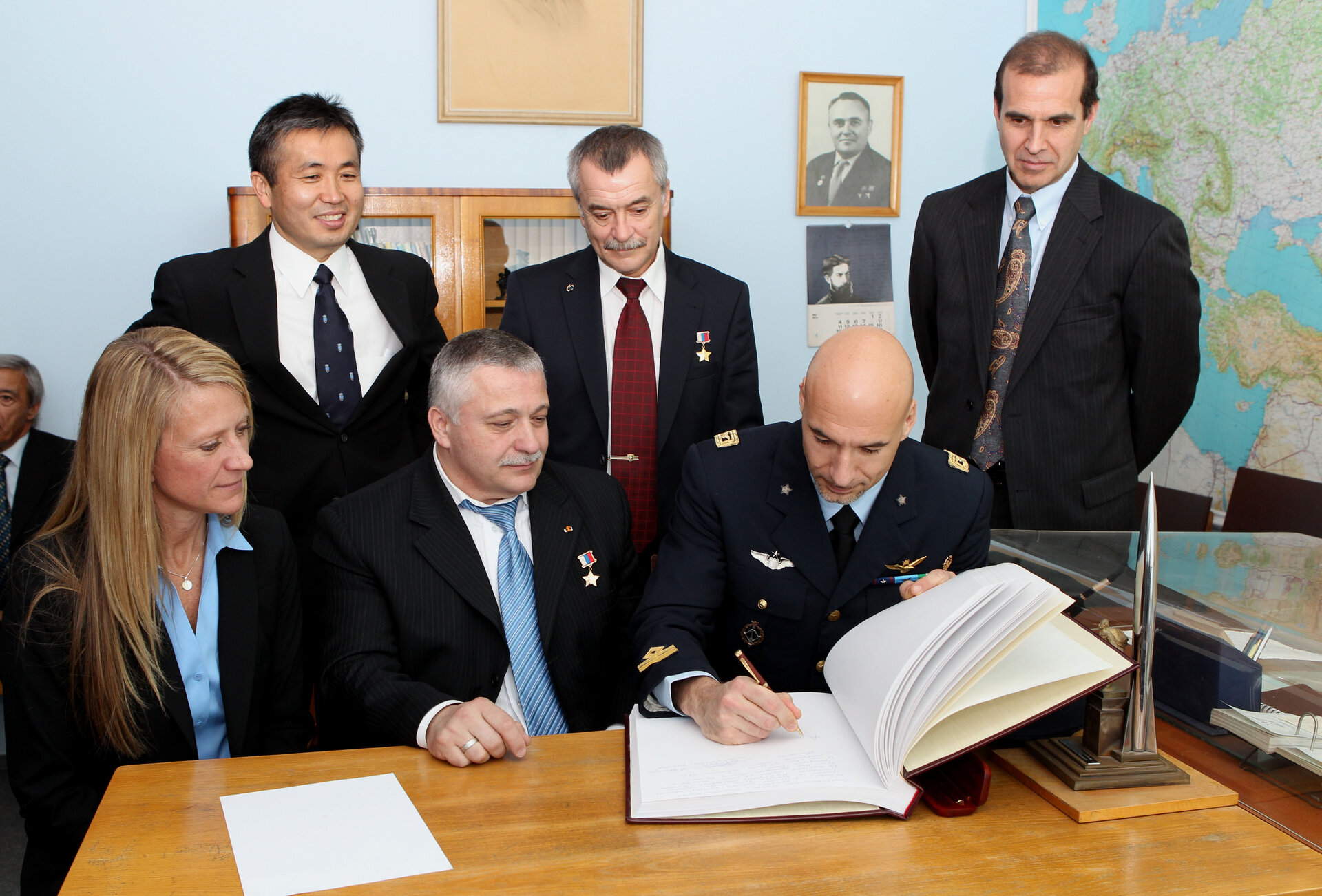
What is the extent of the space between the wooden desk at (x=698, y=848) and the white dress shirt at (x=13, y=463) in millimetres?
2761

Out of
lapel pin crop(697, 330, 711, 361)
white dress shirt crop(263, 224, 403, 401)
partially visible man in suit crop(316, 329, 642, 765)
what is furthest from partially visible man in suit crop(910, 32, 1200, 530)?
white dress shirt crop(263, 224, 403, 401)

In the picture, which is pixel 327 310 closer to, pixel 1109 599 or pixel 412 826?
pixel 412 826

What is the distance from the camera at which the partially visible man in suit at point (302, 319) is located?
8.23 ft

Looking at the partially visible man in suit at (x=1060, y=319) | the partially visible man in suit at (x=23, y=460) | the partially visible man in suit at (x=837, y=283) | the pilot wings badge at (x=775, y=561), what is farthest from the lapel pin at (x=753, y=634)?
the partially visible man in suit at (x=837, y=283)

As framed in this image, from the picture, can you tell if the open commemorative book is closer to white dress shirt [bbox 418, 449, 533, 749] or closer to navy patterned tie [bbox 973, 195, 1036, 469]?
white dress shirt [bbox 418, 449, 533, 749]

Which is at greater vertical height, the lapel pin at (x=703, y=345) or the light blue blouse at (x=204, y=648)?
the lapel pin at (x=703, y=345)

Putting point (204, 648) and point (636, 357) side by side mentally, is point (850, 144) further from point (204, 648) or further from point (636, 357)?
point (204, 648)

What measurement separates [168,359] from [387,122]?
2.43m

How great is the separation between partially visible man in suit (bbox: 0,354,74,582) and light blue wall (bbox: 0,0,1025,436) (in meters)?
0.20

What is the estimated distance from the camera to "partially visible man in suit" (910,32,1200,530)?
7.90ft

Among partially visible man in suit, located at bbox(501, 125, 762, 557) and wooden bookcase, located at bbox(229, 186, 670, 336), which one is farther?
wooden bookcase, located at bbox(229, 186, 670, 336)

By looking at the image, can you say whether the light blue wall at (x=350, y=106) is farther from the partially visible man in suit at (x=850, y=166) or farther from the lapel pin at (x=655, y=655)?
the lapel pin at (x=655, y=655)

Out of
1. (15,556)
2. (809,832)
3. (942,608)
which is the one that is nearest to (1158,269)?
(942,608)

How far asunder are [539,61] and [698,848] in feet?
11.6
